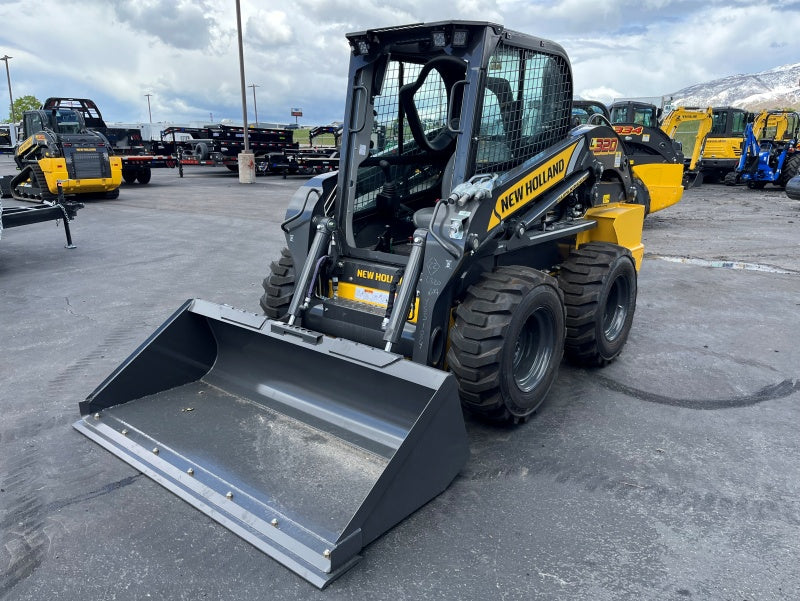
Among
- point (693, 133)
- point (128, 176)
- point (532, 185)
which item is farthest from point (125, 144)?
point (532, 185)

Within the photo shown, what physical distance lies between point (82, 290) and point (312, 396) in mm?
4799

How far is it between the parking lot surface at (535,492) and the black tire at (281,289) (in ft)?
4.80

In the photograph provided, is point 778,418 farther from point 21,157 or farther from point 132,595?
point 21,157

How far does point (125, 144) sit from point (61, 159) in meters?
11.1

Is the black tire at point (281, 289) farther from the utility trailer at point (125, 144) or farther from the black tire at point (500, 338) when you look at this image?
the utility trailer at point (125, 144)

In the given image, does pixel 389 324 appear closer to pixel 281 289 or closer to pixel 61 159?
pixel 281 289

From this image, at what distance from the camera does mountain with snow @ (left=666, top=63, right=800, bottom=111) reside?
129000 mm

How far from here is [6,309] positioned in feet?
21.0

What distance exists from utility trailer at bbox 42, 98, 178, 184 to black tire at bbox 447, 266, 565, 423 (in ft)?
51.1

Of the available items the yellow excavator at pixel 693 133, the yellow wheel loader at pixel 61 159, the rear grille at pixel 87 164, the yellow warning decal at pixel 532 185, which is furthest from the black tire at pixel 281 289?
the yellow excavator at pixel 693 133

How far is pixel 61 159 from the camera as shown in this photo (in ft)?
48.8

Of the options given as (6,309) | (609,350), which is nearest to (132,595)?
(609,350)

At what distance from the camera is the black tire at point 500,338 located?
3.43 metres

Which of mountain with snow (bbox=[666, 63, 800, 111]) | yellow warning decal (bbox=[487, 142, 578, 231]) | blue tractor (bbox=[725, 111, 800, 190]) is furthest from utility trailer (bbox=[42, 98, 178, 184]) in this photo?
mountain with snow (bbox=[666, 63, 800, 111])
